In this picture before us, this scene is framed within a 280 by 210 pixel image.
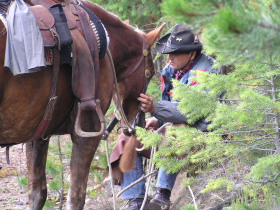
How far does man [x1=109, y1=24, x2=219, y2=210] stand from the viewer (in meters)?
4.40

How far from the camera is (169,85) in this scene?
16.3 feet

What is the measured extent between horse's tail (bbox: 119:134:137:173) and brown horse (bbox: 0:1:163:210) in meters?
0.26

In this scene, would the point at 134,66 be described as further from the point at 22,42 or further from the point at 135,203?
the point at 22,42

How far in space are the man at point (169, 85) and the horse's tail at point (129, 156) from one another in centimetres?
20

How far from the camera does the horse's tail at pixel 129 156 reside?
4.56 meters

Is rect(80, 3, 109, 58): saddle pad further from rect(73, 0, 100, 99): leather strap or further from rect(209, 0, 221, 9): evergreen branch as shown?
rect(209, 0, 221, 9): evergreen branch

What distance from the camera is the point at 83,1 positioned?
12.8 ft

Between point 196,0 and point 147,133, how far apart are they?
2036mm

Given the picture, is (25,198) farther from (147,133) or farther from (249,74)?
(249,74)

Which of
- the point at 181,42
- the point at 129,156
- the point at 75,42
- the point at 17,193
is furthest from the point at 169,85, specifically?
the point at 17,193

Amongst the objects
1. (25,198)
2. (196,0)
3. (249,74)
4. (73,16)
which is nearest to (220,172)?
(249,74)

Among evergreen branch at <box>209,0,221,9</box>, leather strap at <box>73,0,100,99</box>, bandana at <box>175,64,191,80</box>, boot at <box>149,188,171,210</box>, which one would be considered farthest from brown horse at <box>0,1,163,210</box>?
evergreen branch at <box>209,0,221,9</box>

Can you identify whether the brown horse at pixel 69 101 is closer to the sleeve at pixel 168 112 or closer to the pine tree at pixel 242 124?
the sleeve at pixel 168 112

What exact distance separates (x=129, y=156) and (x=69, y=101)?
119 centimetres
